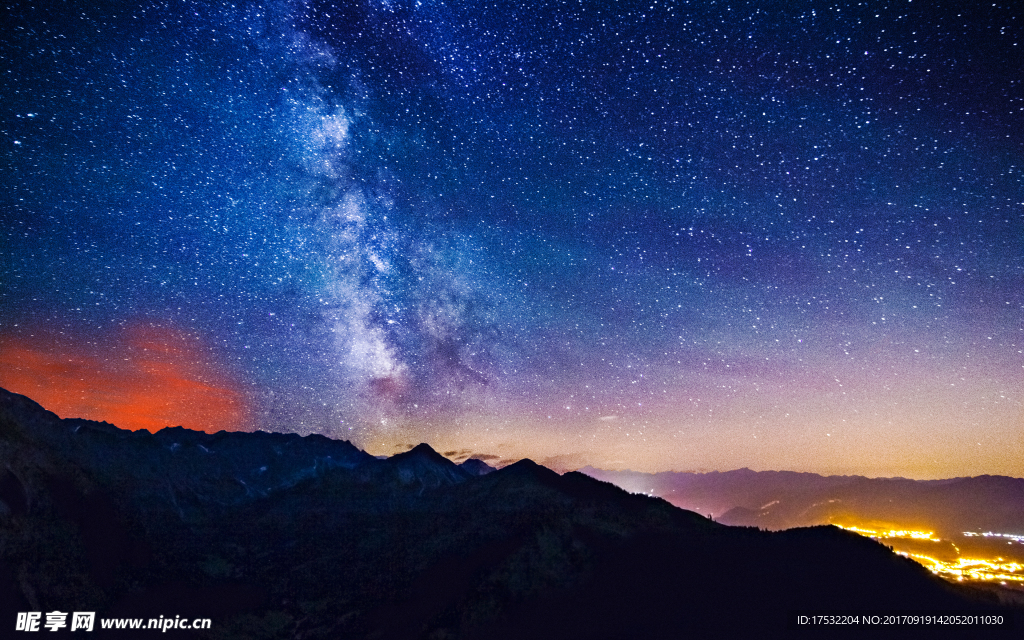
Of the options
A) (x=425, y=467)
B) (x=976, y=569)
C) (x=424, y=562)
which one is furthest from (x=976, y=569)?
(x=425, y=467)

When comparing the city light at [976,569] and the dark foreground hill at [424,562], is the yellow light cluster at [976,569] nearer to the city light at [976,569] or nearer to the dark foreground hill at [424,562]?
the city light at [976,569]

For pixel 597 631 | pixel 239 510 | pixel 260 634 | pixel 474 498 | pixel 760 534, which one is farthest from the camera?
pixel 239 510

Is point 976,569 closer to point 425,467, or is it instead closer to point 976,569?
point 976,569

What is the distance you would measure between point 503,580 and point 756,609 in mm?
21402

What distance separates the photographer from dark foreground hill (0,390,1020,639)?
118 feet

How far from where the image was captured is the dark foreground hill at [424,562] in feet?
118

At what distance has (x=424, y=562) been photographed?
55.9 meters

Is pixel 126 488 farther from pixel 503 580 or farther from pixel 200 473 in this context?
pixel 503 580

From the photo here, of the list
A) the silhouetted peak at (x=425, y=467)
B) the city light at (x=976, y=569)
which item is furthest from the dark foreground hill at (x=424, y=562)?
the city light at (x=976, y=569)

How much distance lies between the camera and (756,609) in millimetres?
33812

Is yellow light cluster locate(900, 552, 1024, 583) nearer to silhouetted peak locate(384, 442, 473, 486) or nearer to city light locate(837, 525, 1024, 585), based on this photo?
city light locate(837, 525, 1024, 585)

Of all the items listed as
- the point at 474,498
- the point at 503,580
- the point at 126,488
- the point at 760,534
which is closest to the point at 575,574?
the point at 503,580

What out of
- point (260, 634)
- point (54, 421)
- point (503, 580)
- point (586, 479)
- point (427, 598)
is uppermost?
point (54, 421)

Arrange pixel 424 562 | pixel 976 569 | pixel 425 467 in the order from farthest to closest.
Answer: pixel 425 467, pixel 976 569, pixel 424 562
